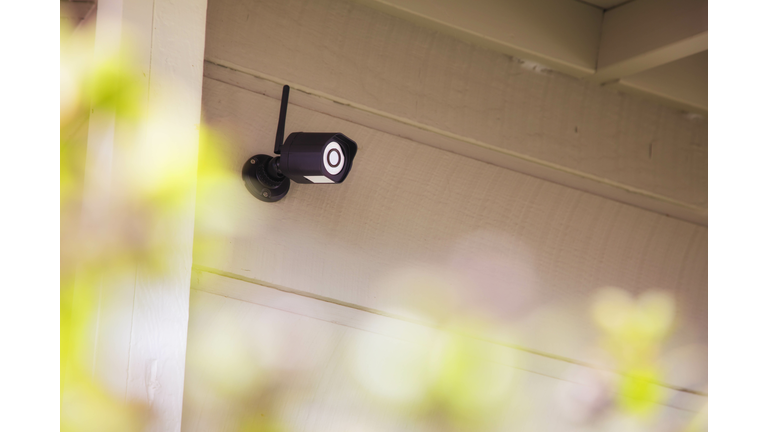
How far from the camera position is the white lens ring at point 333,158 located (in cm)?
104

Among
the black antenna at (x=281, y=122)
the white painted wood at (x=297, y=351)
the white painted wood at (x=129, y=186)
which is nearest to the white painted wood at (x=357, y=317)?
the white painted wood at (x=297, y=351)

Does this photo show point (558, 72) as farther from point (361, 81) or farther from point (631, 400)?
point (631, 400)

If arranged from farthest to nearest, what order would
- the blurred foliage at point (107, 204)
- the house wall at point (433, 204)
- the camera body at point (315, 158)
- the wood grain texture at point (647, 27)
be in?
the wood grain texture at point (647, 27) < the house wall at point (433, 204) < the camera body at point (315, 158) < the blurred foliage at point (107, 204)

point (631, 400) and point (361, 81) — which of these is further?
point (631, 400)

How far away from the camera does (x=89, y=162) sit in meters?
0.95

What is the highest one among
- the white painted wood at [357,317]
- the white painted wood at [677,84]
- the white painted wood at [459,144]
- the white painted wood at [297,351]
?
the white painted wood at [677,84]

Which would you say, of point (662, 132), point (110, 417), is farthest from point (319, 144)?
point (662, 132)

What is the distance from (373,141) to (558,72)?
0.52m

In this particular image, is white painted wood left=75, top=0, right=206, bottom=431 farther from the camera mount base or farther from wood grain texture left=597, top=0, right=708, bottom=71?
wood grain texture left=597, top=0, right=708, bottom=71

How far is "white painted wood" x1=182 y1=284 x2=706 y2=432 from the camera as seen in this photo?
3.54 feet

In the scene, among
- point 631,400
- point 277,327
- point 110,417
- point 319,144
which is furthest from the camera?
point 631,400

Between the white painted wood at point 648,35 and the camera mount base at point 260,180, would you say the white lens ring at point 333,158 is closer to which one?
the camera mount base at point 260,180

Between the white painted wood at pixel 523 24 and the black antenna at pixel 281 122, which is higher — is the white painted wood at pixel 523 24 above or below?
above

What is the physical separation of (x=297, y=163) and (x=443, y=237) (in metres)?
0.40
